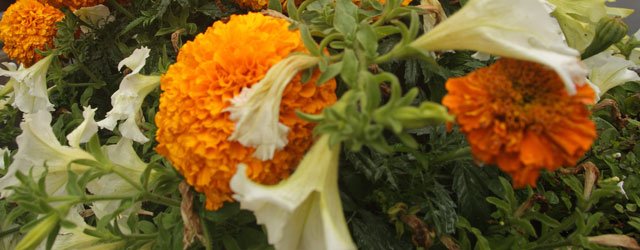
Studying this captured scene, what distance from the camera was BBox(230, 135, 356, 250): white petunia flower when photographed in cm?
44

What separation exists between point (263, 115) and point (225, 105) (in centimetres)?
6

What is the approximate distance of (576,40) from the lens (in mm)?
716

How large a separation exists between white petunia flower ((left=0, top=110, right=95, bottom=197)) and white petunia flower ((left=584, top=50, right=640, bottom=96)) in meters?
0.72

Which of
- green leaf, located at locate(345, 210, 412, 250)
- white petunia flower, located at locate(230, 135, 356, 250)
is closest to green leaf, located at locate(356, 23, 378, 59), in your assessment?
white petunia flower, located at locate(230, 135, 356, 250)

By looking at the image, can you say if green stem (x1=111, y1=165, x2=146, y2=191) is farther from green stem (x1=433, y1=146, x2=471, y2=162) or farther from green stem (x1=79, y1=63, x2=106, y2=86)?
green stem (x1=79, y1=63, x2=106, y2=86)

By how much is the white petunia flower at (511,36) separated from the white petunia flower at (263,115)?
14 cm

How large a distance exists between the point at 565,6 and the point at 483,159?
0.41 meters

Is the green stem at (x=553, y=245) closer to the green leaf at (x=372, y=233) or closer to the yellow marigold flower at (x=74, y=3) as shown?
the green leaf at (x=372, y=233)

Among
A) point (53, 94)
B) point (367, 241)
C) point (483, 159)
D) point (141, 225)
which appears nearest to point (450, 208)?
point (367, 241)

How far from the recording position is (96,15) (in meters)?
1.10

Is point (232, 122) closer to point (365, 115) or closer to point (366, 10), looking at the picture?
point (365, 115)

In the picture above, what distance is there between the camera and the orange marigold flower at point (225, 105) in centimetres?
53

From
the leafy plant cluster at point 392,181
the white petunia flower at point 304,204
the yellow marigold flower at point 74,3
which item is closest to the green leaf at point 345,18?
the leafy plant cluster at point 392,181

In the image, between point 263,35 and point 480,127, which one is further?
point 263,35
